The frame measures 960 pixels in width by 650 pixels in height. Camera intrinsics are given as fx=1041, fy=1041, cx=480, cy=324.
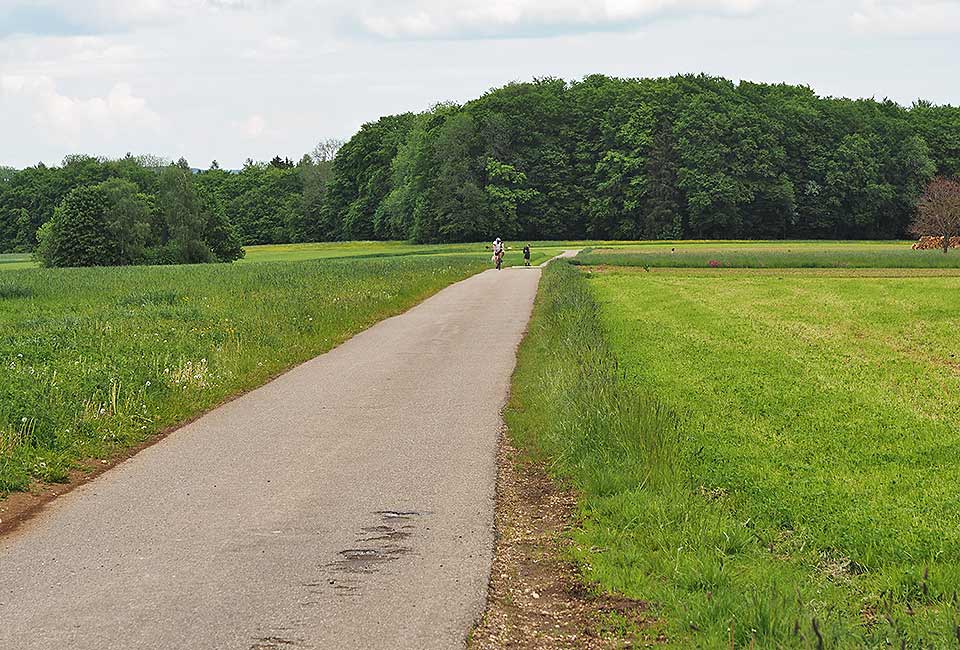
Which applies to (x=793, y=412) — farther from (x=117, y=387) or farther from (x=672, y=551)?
(x=117, y=387)

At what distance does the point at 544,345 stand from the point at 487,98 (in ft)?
359

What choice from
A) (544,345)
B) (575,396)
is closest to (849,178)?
(544,345)

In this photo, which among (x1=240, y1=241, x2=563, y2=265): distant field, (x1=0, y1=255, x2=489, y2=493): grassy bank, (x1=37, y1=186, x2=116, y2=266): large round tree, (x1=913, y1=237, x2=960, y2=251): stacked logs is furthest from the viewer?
(x1=37, y1=186, x2=116, y2=266): large round tree

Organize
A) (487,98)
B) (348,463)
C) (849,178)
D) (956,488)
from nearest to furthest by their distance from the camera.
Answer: (956,488) → (348,463) → (849,178) → (487,98)

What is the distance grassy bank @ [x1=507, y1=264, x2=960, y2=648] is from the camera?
20.0 feet

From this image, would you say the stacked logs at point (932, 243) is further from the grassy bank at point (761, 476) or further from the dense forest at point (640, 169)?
the grassy bank at point (761, 476)

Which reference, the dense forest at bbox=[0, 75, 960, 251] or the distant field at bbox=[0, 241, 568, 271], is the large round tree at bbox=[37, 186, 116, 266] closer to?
the distant field at bbox=[0, 241, 568, 271]

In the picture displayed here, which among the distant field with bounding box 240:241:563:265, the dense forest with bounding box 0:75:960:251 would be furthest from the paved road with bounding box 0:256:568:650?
the dense forest with bounding box 0:75:960:251

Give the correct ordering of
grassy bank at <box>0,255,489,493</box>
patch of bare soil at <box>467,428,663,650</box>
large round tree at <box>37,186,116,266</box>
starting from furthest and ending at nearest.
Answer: large round tree at <box>37,186,116,266</box>
grassy bank at <box>0,255,489,493</box>
patch of bare soil at <box>467,428,663,650</box>

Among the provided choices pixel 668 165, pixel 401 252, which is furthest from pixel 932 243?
pixel 401 252

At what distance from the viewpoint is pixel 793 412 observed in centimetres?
1345

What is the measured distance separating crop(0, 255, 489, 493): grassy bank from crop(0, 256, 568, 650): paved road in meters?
0.69

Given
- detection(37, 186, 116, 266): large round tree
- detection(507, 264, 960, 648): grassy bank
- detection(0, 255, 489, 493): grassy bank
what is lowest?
detection(507, 264, 960, 648): grassy bank

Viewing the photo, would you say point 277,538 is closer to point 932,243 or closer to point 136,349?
point 136,349
